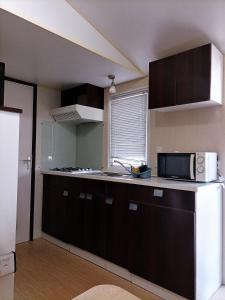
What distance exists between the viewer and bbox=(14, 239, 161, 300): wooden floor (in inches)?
82.7

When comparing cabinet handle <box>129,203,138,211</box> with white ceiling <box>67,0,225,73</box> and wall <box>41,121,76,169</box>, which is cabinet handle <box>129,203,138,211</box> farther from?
wall <box>41,121,76,169</box>

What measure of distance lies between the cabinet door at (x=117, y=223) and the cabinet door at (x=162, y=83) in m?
0.94

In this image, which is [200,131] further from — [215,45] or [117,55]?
[117,55]

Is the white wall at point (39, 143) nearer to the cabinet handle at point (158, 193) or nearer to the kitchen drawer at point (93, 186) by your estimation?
the kitchen drawer at point (93, 186)

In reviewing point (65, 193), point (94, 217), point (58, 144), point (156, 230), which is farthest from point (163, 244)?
point (58, 144)

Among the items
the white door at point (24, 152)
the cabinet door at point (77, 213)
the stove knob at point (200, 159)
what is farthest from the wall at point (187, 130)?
the white door at point (24, 152)

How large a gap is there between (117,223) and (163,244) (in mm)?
553

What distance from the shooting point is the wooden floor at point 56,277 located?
2.10 meters

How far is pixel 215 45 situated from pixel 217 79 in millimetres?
315

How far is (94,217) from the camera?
8.78ft

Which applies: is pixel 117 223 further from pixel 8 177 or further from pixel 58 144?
pixel 58 144

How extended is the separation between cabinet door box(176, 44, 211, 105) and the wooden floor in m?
1.83

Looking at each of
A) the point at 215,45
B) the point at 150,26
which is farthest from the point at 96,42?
the point at 215,45

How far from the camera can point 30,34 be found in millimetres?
2031
